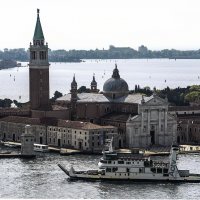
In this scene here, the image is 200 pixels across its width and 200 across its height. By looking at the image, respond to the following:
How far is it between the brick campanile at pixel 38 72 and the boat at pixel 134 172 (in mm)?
16755

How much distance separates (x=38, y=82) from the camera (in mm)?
54094

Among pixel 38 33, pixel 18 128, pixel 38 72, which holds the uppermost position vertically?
pixel 38 33

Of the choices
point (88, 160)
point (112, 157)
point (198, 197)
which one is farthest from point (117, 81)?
point (198, 197)

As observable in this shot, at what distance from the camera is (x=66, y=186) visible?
34.8 meters

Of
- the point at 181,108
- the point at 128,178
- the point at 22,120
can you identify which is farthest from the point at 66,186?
the point at 181,108

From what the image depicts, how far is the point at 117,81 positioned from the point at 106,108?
67.4 inches

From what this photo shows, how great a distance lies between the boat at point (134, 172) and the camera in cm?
3669

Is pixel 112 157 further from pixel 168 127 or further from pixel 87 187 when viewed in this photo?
pixel 168 127

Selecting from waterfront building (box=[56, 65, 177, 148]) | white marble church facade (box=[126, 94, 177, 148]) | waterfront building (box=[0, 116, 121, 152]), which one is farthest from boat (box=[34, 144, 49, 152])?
white marble church facade (box=[126, 94, 177, 148])

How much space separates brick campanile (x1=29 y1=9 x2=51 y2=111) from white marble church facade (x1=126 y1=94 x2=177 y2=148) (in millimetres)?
7201

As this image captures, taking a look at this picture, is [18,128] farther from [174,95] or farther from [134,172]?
[174,95]

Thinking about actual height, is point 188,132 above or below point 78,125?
below

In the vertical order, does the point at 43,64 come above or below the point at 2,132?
above

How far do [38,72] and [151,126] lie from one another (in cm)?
860
